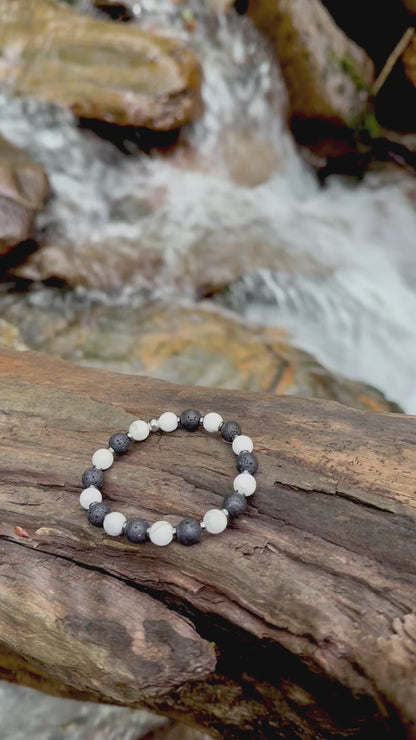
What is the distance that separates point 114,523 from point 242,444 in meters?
0.62

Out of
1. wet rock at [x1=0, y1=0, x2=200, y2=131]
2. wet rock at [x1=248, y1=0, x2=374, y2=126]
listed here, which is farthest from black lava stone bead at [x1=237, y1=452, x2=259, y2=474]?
wet rock at [x1=248, y1=0, x2=374, y2=126]

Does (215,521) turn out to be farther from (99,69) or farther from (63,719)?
(99,69)

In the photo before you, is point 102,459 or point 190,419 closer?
point 102,459

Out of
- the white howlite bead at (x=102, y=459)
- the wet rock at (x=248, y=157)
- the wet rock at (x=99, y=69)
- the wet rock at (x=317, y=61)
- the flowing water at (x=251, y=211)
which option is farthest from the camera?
the wet rock at (x=248, y=157)

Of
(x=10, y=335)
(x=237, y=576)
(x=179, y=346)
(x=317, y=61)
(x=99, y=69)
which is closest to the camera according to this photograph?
(x=237, y=576)

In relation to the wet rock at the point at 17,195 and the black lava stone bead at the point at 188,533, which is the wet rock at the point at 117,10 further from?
the black lava stone bead at the point at 188,533

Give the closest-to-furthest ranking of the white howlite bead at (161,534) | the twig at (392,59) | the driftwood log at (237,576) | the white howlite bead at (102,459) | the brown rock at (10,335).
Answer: the driftwood log at (237,576), the white howlite bead at (161,534), the white howlite bead at (102,459), the brown rock at (10,335), the twig at (392,59)

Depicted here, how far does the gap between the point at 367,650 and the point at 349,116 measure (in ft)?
22.5

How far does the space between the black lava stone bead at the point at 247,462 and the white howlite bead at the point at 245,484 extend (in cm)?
4

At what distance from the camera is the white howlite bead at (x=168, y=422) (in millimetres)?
2459

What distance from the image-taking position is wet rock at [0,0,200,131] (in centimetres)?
617

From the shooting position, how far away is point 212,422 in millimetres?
Result: 2439

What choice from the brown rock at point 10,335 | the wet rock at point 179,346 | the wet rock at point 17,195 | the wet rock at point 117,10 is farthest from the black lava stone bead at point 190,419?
the wet rock at point 117,10

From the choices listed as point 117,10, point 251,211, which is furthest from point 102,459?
point 117,10
